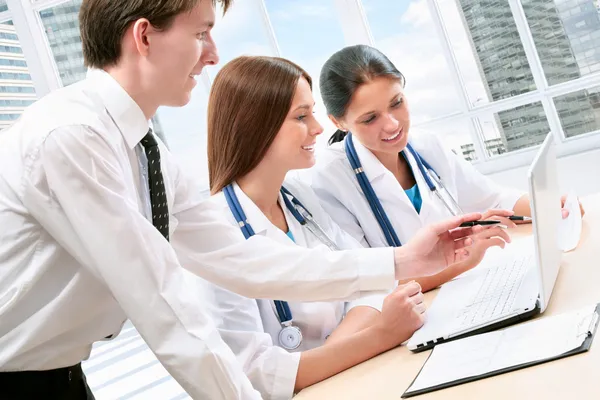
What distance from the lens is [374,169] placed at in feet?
7.55

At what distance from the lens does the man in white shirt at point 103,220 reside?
1.01 meters

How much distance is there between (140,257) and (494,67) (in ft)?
17.5

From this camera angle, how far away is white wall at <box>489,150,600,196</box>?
4.69 metres

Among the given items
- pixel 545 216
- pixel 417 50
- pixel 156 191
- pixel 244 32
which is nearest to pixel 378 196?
pixel 545 216

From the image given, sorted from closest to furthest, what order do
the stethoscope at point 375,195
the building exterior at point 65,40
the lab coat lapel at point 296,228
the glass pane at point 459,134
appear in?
the lab coat lapel at point 296,228, the stethoscope at point 375,195, the glass pane at point 459,134, the building exterior at point 65,40

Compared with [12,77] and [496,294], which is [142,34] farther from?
[12,77]

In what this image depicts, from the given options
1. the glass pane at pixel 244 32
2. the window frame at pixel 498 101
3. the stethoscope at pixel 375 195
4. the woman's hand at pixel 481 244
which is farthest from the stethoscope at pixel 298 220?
the glass pane at pixel 244 32

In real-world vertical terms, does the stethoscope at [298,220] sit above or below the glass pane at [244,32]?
below

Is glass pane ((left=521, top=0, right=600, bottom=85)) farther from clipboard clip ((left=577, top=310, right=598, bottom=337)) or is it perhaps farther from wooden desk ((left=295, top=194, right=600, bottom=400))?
clipboard clip ((left=577, top=310, right=598, bottom=337))

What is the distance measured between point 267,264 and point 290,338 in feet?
0.80

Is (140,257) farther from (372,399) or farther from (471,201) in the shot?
(471,201)

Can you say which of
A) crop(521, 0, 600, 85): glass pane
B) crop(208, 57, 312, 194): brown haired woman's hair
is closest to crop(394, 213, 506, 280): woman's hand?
crop(208, 57, 312, 194): brown haired woman's hair

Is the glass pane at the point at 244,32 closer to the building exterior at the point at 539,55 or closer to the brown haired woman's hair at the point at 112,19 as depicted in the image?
the building exterior at the point at 539,55

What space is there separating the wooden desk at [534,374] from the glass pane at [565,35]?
409 centimetres
